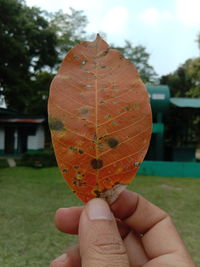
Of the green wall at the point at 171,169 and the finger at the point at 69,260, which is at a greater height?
the finger at the point at 69,260

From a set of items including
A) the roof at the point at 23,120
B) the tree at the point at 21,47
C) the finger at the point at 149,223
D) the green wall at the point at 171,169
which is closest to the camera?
the finger at the point at 149,223

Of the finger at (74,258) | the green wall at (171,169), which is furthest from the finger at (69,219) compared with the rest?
the green wall at (171,169)

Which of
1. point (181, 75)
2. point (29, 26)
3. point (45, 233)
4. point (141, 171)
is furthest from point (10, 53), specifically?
point (181, 75)

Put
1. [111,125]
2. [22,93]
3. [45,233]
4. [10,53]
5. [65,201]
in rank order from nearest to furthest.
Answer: [111,125] < [45,233] < [65,201] < [10,53] < [22,93]

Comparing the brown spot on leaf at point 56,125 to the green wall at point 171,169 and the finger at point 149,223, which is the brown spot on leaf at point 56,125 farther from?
the green wall at point 171,169

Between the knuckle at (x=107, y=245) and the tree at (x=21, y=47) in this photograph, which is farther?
the tree at (x=21, y=47)

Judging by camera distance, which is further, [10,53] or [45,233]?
[10,53]

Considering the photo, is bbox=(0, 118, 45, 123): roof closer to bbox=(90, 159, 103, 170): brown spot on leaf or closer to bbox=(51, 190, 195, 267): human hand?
bbox=(51, 190, 195, 267): human hand

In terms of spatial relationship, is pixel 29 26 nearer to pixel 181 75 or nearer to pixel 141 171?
pixel 141 171
